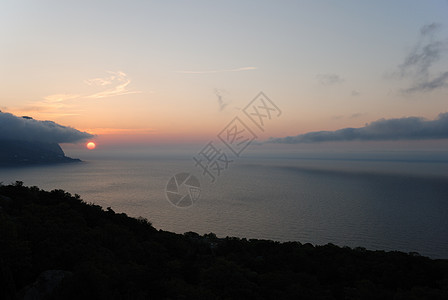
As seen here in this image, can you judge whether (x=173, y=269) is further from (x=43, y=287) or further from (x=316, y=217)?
(x=316, y=217)

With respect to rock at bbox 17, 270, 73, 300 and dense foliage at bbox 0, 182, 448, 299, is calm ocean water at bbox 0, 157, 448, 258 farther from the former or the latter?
rock at bbox 17, 270, 73, 300

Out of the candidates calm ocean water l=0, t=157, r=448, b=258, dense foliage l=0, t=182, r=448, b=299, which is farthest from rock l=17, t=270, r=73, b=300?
calm ocean water l=0, t=157, r=448, b=258

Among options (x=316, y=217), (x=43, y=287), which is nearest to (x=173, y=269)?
(x=43, y=287)

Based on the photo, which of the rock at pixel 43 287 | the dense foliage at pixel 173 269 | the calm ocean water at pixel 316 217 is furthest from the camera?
the calm ocean water at pixel 316 217

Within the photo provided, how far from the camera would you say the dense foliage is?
55.0 ft

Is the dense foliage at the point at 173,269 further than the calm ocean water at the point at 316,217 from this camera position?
No

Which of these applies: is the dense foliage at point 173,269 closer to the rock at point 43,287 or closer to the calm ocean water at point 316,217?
the rock at point 43,287

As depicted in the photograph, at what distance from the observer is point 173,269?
2330cm

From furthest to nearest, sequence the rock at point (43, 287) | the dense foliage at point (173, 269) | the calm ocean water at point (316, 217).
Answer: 1. the calm ocean water at point (316, 217)
2. the dense foliage at point (173, 269)
3. the rock at point (43, 287)

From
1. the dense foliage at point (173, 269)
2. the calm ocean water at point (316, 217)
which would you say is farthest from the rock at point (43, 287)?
the calm ocean water at point (316, 217)

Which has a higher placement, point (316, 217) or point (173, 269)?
point (316, 217)

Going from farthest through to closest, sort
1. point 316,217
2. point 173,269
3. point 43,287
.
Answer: point 316,217 → point 173,269 → point 43,287

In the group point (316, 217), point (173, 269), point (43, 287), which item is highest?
point (316, 217)

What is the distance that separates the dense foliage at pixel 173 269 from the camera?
659 inches
